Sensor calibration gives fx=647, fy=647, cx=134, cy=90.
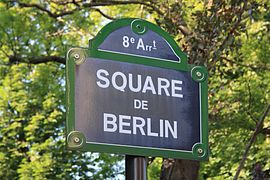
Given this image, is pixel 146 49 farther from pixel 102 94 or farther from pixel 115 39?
pixel 102 94

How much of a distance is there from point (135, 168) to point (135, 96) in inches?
12.0

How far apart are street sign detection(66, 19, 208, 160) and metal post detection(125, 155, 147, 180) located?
4 cm

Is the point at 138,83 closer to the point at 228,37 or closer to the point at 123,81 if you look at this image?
the point at 123,81

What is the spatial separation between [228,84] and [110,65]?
7.74m

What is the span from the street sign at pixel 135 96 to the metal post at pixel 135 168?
4 cm

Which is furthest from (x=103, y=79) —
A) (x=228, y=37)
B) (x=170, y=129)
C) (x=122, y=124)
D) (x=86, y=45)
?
(x=86, y=45)

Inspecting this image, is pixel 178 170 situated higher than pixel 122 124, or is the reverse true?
pixel 178 170

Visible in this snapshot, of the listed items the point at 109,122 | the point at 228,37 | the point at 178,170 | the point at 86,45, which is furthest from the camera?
the point at 86,45

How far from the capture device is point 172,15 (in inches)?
315

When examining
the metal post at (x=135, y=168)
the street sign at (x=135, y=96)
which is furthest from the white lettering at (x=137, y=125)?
the metal post at (x=135, y=168)

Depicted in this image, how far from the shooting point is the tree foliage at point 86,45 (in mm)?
7637

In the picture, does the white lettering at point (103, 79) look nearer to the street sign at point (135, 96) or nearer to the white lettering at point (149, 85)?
the street sign at point (135, 96)

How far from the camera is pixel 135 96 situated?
9.05 ft

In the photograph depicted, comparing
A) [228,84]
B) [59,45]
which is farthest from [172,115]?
[59,45]
